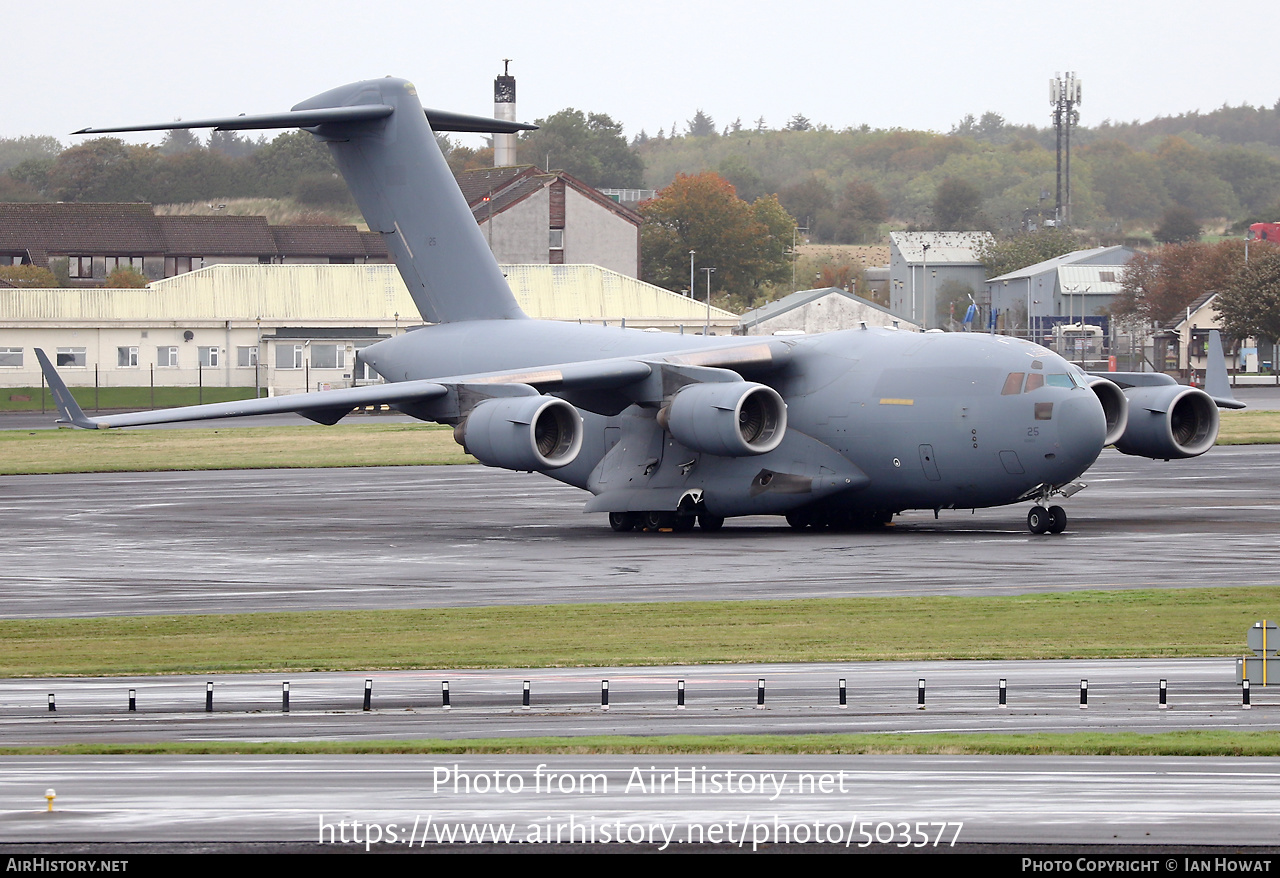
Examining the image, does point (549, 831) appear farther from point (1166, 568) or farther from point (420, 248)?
point (420, 248)

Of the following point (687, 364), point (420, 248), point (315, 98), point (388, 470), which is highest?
point (315, 98)

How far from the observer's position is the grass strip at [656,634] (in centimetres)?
1730

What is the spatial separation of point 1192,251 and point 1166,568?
9140 centimetres

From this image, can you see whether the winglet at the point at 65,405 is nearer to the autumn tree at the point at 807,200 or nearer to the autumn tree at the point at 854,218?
the autumn tree at the point at 807,200

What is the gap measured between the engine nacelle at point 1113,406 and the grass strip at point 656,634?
365 inches

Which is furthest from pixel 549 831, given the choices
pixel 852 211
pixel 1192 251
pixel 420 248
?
pixel 852 211

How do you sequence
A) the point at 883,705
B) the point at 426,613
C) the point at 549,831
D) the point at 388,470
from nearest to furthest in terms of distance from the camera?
the point at 549,831, the point at 883,705, the point at 426,613, the point at 388,470

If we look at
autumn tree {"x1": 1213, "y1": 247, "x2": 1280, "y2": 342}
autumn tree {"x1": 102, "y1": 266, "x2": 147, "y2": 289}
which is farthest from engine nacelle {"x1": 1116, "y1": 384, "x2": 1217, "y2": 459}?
autumn tree {"x1": 102, "y1": 266, "x2": 147, "y2": 289}

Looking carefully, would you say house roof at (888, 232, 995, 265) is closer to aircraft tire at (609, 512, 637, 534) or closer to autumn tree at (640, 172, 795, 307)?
autumn tree at (640, 172, 795, 307)

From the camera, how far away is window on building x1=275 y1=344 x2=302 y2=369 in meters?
81.2

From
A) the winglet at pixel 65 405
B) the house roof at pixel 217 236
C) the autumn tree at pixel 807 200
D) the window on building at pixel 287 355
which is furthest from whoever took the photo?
the autumn tree at pixel 807 200

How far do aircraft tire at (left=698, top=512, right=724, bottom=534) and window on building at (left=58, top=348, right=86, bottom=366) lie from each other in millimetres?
56955

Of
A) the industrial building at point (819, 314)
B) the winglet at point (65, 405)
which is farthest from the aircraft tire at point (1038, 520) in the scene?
the industrial building at point (819, 314)
